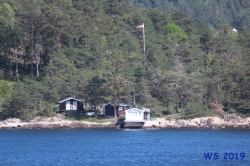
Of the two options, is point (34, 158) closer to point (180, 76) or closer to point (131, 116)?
point (131, 116)

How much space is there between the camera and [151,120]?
235 ft

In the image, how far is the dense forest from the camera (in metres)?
72.8

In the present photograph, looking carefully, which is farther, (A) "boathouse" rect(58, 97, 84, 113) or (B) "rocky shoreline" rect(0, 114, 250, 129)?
(A) "boathouse" rect(58, 97, 84, 113)

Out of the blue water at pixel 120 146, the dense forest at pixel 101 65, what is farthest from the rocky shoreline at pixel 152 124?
the blue water at pixel 120 146

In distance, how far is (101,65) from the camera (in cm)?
8444

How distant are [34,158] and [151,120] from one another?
27.1 meters

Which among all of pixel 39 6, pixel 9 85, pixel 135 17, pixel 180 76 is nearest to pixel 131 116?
pixel 180 76

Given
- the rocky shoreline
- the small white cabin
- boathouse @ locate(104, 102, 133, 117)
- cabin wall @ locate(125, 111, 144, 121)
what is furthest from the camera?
boathouse @ locate(104, 102, 133, 117)

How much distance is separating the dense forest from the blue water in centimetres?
608

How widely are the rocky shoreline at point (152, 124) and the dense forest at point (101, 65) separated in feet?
3.41

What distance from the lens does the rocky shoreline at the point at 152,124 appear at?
231 ft

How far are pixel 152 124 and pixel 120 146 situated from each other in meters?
17.0

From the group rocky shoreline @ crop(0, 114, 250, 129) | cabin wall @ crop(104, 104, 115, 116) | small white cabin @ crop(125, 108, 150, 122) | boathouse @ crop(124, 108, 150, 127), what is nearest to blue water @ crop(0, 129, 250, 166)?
boathouse @ crop(124, 108, 150, 127)

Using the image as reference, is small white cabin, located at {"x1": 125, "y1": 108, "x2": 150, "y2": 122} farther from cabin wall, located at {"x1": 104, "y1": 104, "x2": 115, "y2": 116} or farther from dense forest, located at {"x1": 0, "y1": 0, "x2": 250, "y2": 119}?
cabin wall, located at {"x1": 104, "y1": 104, "x2": 115, "y2": 116}
